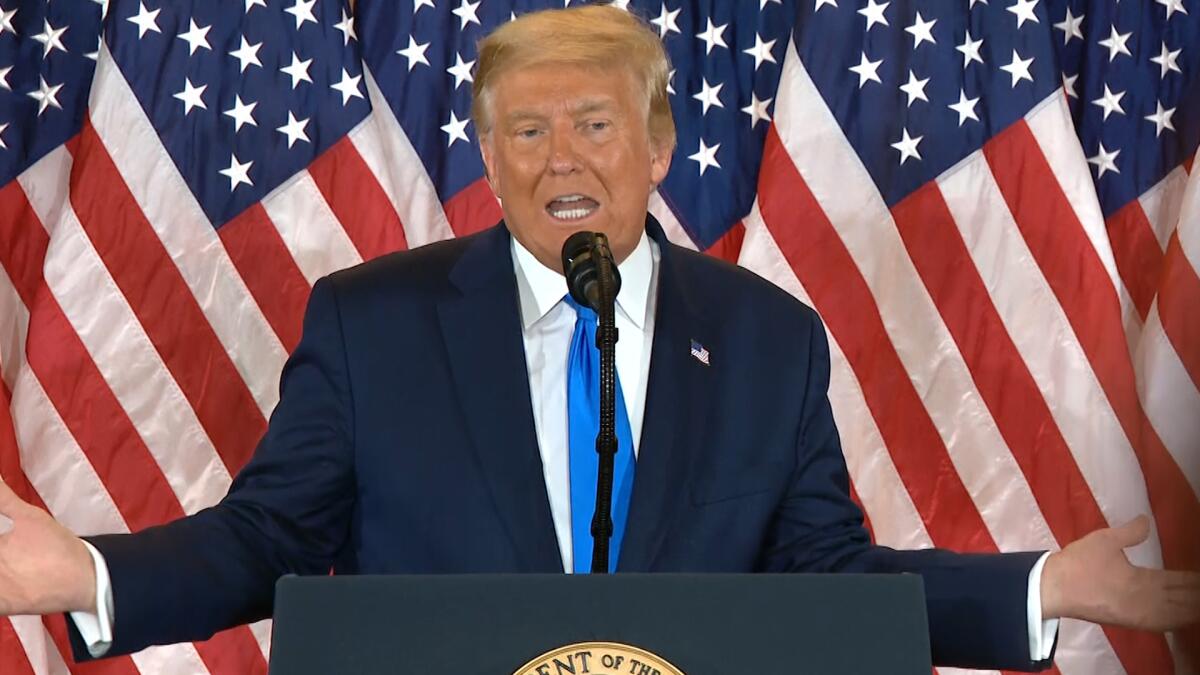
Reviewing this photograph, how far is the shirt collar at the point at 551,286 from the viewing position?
7.71 feet

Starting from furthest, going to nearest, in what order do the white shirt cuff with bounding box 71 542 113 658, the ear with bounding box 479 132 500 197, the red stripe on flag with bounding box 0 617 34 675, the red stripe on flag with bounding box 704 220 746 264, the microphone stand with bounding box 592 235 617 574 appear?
the red stripe on flag with bounding box 704 220 746 264 < the red stripe on flag with bounding box 0 617 34 675 < the ear with bounding box 479 132 500 197 < the white shirt cuff with bounding box 71 542 113 658 < the microphone stand with bounding box 592 235 617 574

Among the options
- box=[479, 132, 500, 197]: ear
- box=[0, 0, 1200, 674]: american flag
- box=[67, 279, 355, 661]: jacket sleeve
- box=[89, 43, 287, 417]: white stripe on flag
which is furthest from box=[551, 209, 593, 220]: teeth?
box=[89, 43, 287, 417]: white stripe on flag

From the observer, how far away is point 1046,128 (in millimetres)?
3615

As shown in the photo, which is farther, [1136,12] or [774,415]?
[1136,12]

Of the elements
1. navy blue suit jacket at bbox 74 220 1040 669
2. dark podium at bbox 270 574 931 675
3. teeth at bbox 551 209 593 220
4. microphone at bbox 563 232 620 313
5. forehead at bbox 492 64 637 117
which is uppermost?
forehead at bbox 492 64 637 117

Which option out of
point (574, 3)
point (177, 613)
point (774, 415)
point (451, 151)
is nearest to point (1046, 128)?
point (574, 3)

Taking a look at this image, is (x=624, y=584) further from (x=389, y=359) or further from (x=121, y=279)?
(x=121, y=279)

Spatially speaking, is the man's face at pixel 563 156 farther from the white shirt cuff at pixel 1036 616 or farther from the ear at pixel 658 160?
the white shirt cuff at pixel 1036 616

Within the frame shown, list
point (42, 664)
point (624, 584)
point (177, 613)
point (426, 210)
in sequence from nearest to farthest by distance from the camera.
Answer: point (624, 584) → point (177, 613) → point (42, 664) → point (426, 210)

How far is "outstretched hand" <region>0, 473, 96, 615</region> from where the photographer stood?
1.71 m

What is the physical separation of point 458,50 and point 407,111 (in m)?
0.19

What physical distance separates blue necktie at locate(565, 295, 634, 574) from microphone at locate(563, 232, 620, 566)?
0.40 meters

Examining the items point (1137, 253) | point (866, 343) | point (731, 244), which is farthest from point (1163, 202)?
point (731, 244)

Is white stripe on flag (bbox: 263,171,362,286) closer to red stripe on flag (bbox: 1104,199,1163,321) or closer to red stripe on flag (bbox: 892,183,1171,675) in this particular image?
red stripe on flag (bbox: 892,183,1171,675)
